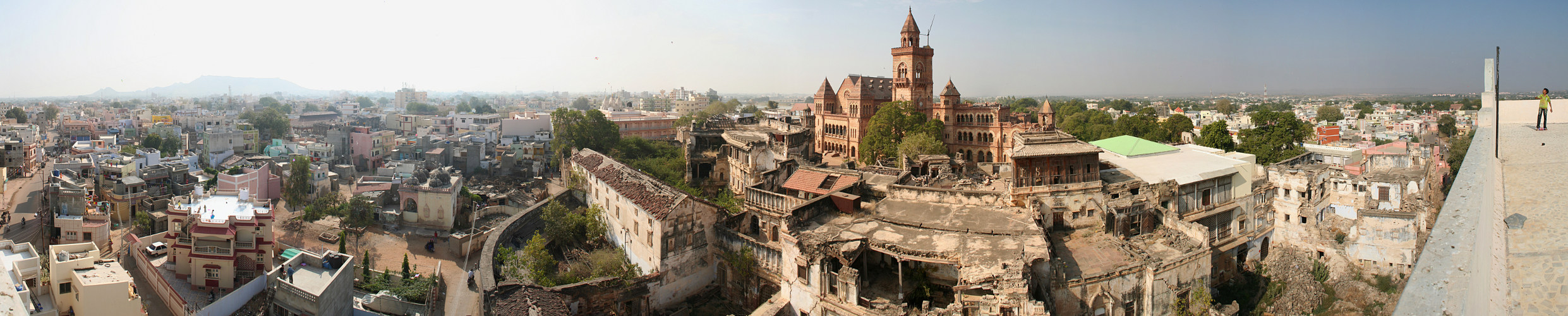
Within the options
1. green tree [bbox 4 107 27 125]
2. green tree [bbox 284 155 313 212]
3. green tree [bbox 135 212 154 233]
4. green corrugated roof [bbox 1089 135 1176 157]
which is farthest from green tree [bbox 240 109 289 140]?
green corrugated roof [bbox 1089 135 1176 157]

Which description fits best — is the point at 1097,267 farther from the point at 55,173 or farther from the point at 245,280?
the point at 55,173

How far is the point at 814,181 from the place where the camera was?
21.4m

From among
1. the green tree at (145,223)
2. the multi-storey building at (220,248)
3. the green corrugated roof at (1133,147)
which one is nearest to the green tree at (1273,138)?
the green corrugated roof at (1133,147)

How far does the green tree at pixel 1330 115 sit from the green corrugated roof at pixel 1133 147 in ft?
175

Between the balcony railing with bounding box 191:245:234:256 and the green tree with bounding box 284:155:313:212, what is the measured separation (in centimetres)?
1128

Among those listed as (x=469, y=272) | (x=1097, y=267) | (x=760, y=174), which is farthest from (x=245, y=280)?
(x=1097, y=267)

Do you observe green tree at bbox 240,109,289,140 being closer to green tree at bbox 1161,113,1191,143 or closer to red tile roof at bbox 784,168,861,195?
red tile roof at bbox 784,168,861,195

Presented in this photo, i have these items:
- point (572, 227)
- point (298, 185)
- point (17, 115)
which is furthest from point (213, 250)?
point (17, 115)

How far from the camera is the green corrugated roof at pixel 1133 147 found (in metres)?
27.4

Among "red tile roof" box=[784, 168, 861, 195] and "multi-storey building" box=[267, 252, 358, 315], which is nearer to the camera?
"multi-storey building" box=[267, 252, 358, 315]

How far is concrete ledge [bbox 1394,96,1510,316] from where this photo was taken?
3252 millimetres

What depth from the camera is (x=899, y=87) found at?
4603cm

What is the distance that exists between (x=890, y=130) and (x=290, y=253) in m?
27.0

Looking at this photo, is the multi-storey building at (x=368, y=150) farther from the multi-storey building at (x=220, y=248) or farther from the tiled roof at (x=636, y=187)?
the tiled roof at (x=636, y=187)
